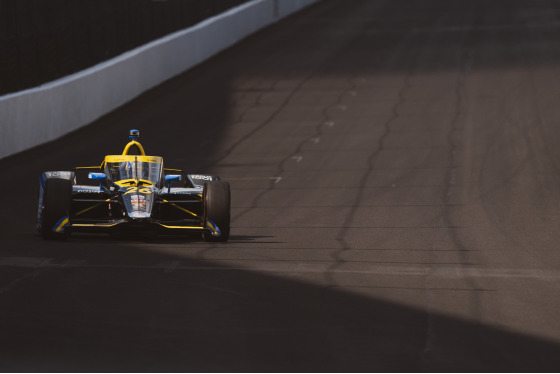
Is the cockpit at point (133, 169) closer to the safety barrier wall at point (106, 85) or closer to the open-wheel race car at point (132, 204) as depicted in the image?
the open-wheel race car at point (132, 204)

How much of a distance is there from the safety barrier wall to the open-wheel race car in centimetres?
915

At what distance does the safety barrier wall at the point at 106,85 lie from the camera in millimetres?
23281

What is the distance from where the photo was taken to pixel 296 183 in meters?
19.8

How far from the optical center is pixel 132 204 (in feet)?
42.9

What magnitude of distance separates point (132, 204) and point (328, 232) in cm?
293

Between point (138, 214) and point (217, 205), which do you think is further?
point (217, 205)

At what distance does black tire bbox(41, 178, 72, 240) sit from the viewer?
13.0m

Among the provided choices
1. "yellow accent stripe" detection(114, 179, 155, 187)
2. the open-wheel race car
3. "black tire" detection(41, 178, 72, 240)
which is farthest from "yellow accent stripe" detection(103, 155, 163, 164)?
"black tire" detection(41, 178, 72, 240)

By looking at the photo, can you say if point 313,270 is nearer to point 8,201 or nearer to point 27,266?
point 27,266

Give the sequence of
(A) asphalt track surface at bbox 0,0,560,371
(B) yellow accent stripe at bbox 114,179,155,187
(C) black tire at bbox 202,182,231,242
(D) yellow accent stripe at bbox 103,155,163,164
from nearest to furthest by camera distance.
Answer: (A) asphalt track surface at bbox 0,0,560,371
(C) black tire at bbox 202,182,231,242
(B) yellow accent stripe at bbox 114,179,155,187
(D) yellow accent stripe at bbox 103,155,163,164

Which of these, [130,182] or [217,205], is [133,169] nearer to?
[130,182]

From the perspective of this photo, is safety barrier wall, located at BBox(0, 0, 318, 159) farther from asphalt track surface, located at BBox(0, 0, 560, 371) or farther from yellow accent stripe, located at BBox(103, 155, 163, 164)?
yellow accent stripe, located at BBox(103, 155, 163, 164)

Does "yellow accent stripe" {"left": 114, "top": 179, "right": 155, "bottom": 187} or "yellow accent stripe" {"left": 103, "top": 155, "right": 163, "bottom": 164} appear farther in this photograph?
"yellow accent stripe" {"left": 103, "top": 155, "right": 163, "bottom": 164}

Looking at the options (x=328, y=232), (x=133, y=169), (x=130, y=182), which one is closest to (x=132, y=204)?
(x=130, y=182)
